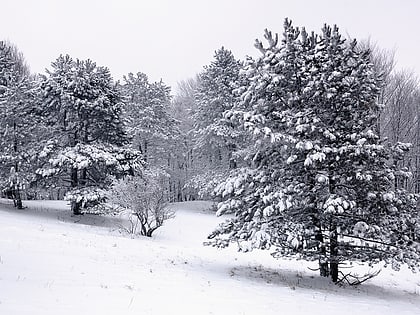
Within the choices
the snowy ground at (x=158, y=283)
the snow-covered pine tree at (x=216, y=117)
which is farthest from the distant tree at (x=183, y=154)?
the snowy ground at (x=158, y=283)

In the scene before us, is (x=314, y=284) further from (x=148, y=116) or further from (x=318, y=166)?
(x=148, y=116)

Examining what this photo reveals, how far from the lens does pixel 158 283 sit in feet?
28.7

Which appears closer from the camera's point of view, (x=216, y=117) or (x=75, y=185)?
(x=75, y=185)

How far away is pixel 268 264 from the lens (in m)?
15.1

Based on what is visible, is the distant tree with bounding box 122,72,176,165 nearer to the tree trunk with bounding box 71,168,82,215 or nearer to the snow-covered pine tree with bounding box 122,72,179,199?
the snow-covered pine tree with bounding box 122,72,179,199

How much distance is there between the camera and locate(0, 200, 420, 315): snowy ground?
653 cm

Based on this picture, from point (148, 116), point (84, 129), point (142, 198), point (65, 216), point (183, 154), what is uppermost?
point (148, 116)

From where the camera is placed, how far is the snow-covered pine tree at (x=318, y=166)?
34.4 feet

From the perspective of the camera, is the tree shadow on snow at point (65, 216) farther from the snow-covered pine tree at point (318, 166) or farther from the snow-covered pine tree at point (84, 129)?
the snow-covered pine tree at point (318, 166)

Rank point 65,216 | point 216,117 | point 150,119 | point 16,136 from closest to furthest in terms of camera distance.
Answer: point 16,136
point 65,216
point 216,117
point 150,119

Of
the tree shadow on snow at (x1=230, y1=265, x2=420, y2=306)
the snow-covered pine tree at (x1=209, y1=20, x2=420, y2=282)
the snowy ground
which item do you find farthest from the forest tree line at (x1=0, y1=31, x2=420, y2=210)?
the snowy ground

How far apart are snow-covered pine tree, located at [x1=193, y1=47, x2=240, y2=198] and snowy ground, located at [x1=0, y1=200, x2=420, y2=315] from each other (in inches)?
584

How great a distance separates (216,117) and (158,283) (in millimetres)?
23954

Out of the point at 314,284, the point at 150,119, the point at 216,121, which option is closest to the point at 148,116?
the point at 150,119
